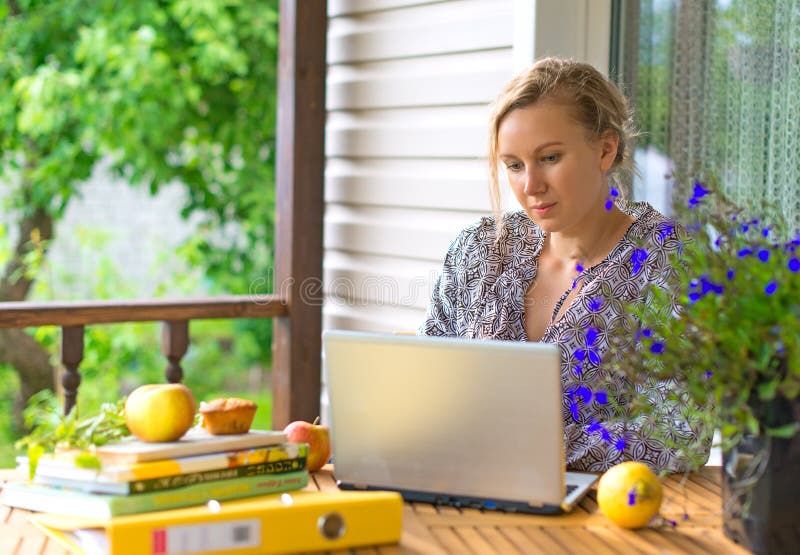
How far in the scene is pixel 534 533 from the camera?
141cm

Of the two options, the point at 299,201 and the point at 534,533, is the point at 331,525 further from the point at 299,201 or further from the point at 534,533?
the point at 299,201

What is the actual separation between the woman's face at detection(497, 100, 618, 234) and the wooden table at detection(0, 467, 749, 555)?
0.72 metres

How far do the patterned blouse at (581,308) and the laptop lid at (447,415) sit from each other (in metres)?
0.27

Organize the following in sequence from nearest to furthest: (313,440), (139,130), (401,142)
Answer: (313,440), (401,142), (139,130)

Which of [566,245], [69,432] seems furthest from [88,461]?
[566,245]

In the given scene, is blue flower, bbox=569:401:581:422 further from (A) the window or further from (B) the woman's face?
(A) the window

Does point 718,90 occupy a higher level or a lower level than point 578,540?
higher

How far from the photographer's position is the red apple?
5.63 feet

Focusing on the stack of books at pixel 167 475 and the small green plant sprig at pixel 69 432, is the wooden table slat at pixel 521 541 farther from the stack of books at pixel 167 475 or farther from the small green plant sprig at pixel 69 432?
the small green plant sprig at pixel 69 432

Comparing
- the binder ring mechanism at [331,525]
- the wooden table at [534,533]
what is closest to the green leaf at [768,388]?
the wooden table at [534,533]

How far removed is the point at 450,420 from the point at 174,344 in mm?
2180

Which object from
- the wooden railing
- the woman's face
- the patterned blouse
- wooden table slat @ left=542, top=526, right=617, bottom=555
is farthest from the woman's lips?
the wooden railing

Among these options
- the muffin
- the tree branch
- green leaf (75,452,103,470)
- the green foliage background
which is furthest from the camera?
the tree branch

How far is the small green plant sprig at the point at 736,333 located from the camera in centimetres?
123
